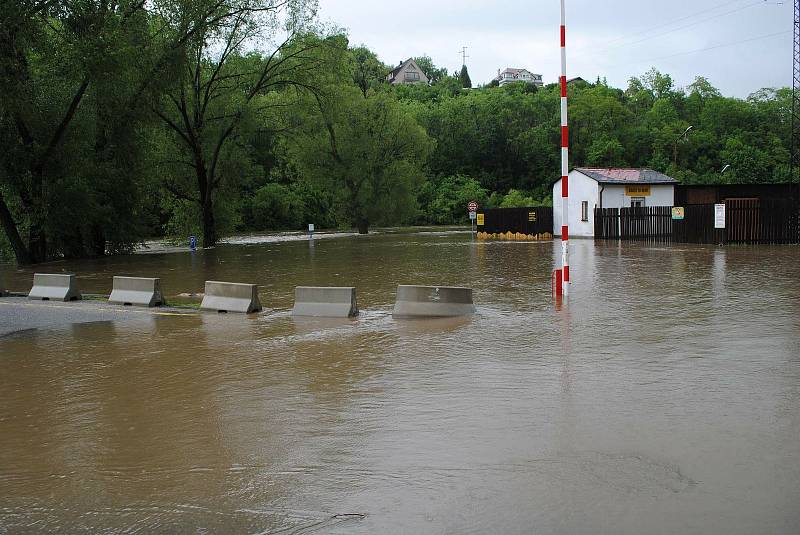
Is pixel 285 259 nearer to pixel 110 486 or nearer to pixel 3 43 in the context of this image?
pixel 3 43

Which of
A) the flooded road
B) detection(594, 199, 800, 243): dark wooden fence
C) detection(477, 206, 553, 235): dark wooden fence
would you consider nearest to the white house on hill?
detection(477, 206, 553, 235): dark wooden fence

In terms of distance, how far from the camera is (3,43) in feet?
91.9

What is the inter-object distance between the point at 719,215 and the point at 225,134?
29506mm

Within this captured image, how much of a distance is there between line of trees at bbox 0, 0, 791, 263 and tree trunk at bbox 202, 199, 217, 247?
5.6 inches

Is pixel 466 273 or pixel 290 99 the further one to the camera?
pixel 290 99

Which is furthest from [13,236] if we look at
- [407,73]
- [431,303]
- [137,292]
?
[407,73]

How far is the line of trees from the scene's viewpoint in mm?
31094

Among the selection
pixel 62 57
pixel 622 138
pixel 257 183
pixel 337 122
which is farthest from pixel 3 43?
pixel 622 138

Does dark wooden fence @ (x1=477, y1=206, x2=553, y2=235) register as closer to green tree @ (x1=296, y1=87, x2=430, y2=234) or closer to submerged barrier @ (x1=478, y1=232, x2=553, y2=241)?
submerged barrier @ (x1=478, y1=232, x2=553, y2=241)

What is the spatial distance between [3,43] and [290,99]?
88.6ft

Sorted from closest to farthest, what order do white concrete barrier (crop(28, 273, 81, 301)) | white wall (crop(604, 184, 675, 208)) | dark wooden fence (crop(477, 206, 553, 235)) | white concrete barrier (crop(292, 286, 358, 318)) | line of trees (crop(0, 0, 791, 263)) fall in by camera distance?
white concrete barrier (crop(292, 286, 358, 318)) → white concrete barrier (crop(28, 273, 81, 301)) → line of trees (crop(0, 0, 791, 263)) → white wall (crop(604, 184, 675, 208)) → dark wooden fence (crop(477, 206, 553, 235))

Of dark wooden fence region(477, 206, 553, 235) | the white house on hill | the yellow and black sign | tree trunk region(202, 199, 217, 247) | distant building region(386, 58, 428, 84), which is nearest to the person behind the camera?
the white house on hill

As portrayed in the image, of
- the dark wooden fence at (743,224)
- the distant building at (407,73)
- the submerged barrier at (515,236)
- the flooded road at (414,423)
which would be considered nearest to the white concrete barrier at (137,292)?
the flooded road at (414,423)

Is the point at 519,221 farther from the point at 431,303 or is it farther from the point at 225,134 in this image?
the point at 431,303
